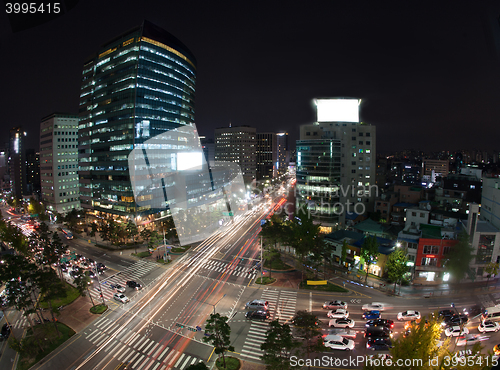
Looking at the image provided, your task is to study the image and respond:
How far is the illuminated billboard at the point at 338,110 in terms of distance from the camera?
61.6 meters

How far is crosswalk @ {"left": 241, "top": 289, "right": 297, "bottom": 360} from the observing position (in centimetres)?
1952

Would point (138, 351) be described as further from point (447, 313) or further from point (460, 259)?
point (460, 259)

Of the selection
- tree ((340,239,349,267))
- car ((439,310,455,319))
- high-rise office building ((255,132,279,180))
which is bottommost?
car ((439,310,455,319))

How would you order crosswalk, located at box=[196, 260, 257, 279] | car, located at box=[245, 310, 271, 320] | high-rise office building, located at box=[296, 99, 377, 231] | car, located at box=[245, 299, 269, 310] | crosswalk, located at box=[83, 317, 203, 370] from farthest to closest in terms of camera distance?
high-rise office building, located at box=[296, 99, 377, 231]
crosswalk, located at box=[196, 260, 257, 279]
car, located at box=[245, 299, 269, 310]
car, located at box=[245, 310, 271, 320]
crosswalk, located at box=[83, 317, 203, 370]

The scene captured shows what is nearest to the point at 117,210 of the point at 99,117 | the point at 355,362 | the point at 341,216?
the point at 99,117

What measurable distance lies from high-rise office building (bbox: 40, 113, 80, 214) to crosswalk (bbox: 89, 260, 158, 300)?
5055 cm

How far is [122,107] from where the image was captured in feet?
188

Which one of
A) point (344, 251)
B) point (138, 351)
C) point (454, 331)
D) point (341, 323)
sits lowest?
point (138, 351)

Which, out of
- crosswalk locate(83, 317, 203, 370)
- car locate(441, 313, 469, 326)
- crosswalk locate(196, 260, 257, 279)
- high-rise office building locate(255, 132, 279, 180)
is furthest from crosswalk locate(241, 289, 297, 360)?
high-rise office building locate(255, 132, 279, 180)

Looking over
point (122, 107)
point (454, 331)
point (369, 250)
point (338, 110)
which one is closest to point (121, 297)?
point (369, 250)

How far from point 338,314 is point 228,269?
15.9m

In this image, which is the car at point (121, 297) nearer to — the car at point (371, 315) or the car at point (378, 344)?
the car at point (378, 344)

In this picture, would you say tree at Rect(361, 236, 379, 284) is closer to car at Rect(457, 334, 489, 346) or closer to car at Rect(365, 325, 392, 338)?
car at Rect(365, 325, 392, 338)

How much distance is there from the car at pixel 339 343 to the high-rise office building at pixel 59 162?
78296 mm
